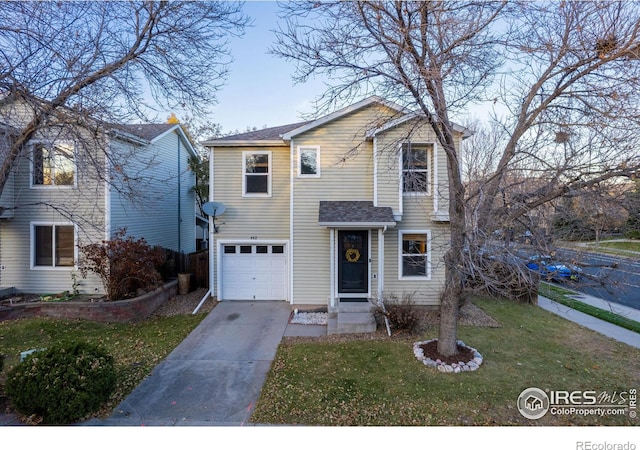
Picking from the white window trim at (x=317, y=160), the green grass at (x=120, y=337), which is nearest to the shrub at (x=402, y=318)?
the white window trim at (x=317, y=160)

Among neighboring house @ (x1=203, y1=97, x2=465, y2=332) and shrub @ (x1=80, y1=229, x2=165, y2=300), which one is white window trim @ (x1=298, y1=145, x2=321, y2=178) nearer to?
neighboring house @ (x1=203, y1=97, x2=465, y2=332)

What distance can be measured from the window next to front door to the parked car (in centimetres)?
1277

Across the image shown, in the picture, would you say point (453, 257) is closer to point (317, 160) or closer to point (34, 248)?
point (317, 160)

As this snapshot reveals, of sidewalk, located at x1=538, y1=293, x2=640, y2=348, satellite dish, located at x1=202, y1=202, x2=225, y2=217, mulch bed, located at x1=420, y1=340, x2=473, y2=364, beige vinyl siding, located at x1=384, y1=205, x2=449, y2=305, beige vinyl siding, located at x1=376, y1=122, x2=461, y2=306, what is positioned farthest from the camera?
satellite dish, located at x1=202, y1=202, x2=225, y2=217

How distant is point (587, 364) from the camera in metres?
6.32

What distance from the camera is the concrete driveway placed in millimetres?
4645

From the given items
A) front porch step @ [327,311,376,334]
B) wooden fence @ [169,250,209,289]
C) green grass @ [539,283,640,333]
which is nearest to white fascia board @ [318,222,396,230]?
front porch step @ [327,311,376,334]

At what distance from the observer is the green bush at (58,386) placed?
A: 4.25 m

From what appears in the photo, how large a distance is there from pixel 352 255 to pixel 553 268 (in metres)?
5.53

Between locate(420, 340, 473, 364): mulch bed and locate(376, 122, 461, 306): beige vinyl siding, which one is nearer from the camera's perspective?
locate(420, 340, 473, 364): mulch bed

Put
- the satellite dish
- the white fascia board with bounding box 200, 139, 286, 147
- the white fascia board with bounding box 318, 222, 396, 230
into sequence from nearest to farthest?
the white fascia board with bounding box 318, 222, 396, 230
the satellite dish
the white fascia board with bounding box 200, 139, 286, 147

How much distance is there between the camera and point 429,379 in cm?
555

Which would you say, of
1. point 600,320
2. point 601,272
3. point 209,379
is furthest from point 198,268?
point 600,320

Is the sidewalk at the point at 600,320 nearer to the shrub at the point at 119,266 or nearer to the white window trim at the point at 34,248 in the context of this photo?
the shrub at the point at 119,266
